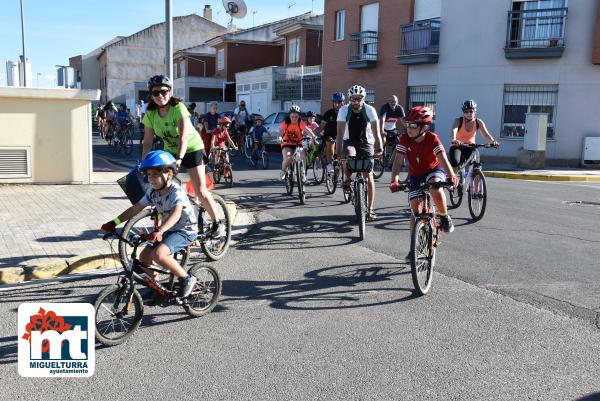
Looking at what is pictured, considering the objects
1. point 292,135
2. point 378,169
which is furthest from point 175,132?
point 378,169

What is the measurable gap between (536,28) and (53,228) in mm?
18576

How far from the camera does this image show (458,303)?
543cm

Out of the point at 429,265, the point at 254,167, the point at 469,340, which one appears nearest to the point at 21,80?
the point at 254,167

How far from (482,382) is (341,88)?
1030 inches

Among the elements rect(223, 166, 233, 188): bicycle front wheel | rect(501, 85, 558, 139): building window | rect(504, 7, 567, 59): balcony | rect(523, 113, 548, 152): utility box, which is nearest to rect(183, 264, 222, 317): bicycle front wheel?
rect(223, 166, 233, 188): bicycle front wheel

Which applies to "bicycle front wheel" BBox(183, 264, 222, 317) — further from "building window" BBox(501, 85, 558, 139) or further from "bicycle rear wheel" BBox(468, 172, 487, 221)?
"building window" BBox(501, 85, 558, 139)

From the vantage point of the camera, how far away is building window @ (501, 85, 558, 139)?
20.7m

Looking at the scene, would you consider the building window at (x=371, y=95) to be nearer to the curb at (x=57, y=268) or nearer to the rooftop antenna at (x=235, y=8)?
the curb at (x=57, y=268)

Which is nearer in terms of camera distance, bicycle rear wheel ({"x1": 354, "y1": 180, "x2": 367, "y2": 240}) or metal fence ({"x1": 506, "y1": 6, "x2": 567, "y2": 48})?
bicycle rear wheel ({"x1": 354, "y1": 180, "x2": 367, "y2": 240})

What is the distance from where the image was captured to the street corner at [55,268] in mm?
5844

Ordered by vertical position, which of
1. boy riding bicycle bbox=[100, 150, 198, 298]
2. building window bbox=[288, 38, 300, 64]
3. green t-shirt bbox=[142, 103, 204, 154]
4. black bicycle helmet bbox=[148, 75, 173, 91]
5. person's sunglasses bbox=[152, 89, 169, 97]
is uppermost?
building window bbox=[288, 38, 300, 64]

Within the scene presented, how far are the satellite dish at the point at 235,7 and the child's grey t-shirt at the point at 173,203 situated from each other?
1794 inches

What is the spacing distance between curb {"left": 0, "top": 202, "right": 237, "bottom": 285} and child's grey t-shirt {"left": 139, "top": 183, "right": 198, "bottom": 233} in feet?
6.27

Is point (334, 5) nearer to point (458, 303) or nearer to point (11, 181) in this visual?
point (11, 181)
